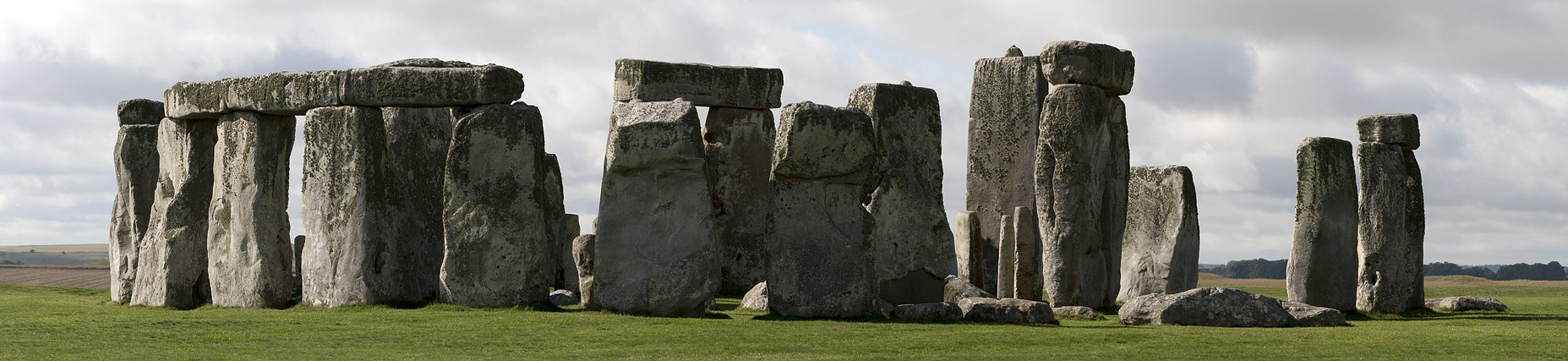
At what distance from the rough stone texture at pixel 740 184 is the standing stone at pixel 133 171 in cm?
904

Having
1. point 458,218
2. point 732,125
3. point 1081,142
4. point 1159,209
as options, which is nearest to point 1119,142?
point 1081,142

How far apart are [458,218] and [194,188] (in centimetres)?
597

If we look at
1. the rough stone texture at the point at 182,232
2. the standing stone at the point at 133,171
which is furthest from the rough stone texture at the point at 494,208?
the standing stone at the point at 133,171

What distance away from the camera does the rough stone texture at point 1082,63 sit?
77.6 feet

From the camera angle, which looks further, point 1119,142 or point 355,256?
point 1119,142

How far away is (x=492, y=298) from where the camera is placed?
20750 mm

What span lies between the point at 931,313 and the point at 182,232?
1115cm

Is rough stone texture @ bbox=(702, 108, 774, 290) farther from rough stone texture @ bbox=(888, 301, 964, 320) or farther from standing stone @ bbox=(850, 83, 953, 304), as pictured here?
rough stone texture @ bbox=(888, 301, 964, 320)

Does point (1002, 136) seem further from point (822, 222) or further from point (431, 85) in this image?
point (431, 85)

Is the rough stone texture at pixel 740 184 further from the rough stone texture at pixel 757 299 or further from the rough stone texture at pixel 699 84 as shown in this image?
the rough stone texture at pixel 757 299

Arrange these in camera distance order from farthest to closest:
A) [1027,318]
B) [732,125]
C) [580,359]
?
1. [732,125]
2. [1027,318]
3. [580,359]

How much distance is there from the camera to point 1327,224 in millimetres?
24203

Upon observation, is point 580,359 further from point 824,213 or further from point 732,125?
point 732,125

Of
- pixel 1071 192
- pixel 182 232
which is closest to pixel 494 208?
pixel 182 232
